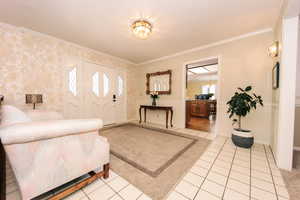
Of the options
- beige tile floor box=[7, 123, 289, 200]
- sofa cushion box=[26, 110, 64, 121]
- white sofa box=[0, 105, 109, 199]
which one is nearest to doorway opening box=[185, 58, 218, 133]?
beige tile floor box=[7, 123, 289, 200]

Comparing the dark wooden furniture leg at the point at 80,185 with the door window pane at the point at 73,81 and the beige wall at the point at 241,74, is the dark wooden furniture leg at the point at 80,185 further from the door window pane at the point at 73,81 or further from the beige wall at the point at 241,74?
the beige wall at the point at 241,74

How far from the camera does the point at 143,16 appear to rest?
205 cm

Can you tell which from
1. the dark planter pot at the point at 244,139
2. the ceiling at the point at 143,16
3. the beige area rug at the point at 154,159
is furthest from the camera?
the dark planter pot at the point at 244,139

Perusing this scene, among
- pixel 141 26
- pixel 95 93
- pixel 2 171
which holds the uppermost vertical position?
pixel 141 26

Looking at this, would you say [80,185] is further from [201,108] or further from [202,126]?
[201,108]


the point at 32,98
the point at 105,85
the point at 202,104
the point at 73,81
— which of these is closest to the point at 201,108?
the point at 202,104

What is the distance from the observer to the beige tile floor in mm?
1178

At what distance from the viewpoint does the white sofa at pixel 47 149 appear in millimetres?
834

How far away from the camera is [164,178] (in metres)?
1.44

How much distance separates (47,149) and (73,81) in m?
2.71

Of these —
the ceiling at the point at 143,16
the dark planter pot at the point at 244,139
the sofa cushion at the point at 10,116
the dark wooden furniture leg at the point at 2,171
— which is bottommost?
the dark planter pot at the point at 244,139

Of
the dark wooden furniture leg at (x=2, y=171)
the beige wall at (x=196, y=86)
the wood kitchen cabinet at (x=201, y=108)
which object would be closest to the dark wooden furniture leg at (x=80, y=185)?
the dark wooden furniture leg at (x=2, y=171)

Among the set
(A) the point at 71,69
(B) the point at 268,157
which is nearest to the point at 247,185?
(B) the point at 268,157

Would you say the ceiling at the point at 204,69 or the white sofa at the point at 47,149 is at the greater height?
the ceiling at the point at 204,69
